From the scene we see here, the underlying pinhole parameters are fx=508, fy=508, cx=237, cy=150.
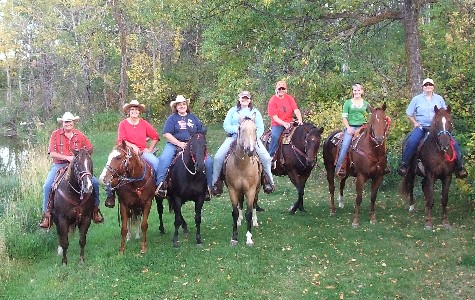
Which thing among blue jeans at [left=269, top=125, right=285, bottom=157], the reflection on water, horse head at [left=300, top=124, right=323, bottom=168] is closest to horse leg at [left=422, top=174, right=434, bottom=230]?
horse head at [left=300, top=124, right=323, bottom=168]

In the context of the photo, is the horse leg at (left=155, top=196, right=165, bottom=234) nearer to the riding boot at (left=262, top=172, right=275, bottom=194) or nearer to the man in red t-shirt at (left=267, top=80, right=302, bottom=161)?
the riding boot at (left=262, top=172, right=275, bottom=194)

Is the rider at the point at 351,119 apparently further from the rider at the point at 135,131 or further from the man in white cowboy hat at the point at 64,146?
the man in white cowboy hat at the point at 64,146

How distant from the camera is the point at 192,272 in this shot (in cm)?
777

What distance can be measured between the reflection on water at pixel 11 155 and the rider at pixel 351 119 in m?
12.1

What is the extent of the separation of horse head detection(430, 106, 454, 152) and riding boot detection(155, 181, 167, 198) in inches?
191

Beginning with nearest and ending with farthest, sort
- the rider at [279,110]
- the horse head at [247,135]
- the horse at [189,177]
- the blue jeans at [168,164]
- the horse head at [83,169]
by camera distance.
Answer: the horse head at [83,169]
the horse head at [247,135]
the horse at [189,177]
the blue jeans at [168,164]
the rider at [279,110]

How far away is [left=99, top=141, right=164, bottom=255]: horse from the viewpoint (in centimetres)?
774

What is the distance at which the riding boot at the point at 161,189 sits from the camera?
8570 mm

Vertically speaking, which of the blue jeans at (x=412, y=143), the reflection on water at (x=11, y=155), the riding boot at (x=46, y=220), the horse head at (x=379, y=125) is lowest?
the reflection on water at (x=11, y=155)

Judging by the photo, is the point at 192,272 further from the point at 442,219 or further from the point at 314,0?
the point at 314,0

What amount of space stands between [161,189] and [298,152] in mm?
3247

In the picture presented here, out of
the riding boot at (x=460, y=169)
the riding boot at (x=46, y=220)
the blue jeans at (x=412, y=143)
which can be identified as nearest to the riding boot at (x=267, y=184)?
the blue jeans at (x=412, y=143)

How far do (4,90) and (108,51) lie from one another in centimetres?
1645

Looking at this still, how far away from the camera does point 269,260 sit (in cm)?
812
